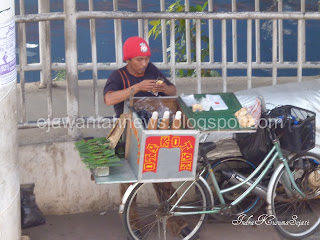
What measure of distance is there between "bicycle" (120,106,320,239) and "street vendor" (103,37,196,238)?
64mm

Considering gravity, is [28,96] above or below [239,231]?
above

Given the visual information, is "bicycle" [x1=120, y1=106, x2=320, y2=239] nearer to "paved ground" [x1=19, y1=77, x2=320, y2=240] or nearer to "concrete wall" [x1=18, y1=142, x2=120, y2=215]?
"paved ground" [x1=19, y1=77, x2=320, y2=240]

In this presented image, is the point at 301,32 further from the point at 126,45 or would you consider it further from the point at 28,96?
the point at 28,96

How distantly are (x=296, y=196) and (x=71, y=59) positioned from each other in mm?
2310

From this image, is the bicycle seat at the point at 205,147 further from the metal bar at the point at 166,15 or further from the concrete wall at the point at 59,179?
the metal bar at the point at 166,15

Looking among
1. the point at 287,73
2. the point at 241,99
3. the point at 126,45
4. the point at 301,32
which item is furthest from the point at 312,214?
the point at 287,73

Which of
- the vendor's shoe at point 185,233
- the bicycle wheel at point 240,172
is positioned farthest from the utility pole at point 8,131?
the bicycle wheel at point 240,172

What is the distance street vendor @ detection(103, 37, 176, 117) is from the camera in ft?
15.7

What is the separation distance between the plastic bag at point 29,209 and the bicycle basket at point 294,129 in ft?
7.31

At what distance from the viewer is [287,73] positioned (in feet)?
28.6

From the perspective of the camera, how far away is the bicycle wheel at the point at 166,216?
4914mm

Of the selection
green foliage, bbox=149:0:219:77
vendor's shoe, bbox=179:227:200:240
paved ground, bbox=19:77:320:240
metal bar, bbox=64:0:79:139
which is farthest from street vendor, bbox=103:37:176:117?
green foliage, bbox=149:0:219:77

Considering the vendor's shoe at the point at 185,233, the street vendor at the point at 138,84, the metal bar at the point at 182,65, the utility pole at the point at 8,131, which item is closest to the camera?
the utility pole at the point at 8,131

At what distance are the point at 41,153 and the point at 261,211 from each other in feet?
6.91
